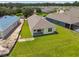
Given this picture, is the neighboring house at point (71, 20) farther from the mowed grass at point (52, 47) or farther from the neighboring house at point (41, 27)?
the neighboring house at point (41, 27)

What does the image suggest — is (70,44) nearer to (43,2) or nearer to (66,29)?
(66,29)

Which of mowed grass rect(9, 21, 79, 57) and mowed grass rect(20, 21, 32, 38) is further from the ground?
mowed grass rect(20, 21, 32, 38)

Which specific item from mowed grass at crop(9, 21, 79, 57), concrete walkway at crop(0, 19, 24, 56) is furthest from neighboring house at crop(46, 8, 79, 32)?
concrete walkway at crop(0, 19, 24, 56)

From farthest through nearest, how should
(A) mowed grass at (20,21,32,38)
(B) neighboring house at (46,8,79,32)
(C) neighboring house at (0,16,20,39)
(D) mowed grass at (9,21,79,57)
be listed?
(A) mowed grass at (20,21,32,38)
(B) neighboring house at (46,8,79,32)
(C) neighboring house at (0,16,20,39)
(D) mowed grass at (9,21,79,57)

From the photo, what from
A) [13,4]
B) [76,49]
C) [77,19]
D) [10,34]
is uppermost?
[13,4]

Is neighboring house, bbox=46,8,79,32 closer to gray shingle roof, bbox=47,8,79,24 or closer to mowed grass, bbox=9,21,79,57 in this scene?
gray shingle roof, bbox=47,8,79,24

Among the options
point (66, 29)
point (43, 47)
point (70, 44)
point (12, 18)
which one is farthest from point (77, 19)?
point (12, 18)

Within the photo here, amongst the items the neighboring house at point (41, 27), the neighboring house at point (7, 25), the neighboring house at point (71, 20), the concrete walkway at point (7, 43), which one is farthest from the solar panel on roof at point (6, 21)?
the neighboring house at point (41, 27)
